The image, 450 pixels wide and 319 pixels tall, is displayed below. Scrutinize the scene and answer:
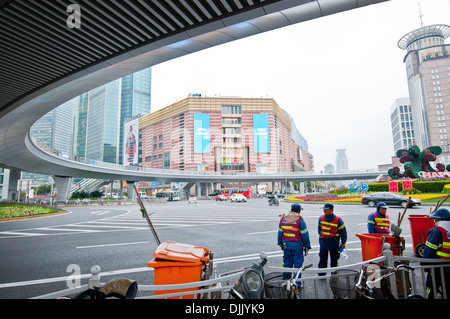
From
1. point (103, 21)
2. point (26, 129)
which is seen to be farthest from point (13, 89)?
point (26, 129)

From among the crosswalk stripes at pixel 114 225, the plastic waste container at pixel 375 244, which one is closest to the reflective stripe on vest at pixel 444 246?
the plastic waste container at pixel 375 244

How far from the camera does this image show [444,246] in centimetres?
369

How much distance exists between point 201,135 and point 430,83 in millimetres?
117894

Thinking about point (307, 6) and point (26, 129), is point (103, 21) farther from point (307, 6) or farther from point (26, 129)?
point (26, 129)

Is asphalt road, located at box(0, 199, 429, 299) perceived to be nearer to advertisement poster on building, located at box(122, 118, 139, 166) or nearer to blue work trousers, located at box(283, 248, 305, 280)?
blue work trousers, located at box(283, 248, 305, 280)

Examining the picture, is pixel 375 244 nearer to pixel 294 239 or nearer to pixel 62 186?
pixel 294 239

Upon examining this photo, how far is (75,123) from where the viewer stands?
181 meters

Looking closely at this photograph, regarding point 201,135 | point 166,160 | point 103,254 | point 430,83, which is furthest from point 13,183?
point 430,83

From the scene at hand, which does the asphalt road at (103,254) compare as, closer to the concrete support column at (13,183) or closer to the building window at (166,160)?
the concrete support column at (13,183)

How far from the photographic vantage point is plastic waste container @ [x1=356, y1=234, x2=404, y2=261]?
4742mm

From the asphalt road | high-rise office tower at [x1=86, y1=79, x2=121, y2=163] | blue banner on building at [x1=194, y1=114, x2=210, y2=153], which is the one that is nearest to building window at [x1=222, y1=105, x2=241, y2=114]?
blue banner on building at [x1=194, y1=114, x2=210, y2=153]

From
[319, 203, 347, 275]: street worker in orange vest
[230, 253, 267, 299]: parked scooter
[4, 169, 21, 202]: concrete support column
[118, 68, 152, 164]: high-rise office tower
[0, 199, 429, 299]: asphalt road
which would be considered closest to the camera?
[230, 253, 267, 299]: parked scooter

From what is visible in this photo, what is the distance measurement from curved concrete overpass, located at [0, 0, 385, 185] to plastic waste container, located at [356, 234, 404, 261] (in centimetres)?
548

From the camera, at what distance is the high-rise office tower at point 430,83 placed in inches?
4668
